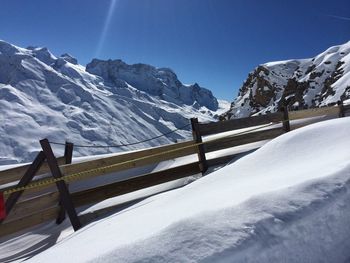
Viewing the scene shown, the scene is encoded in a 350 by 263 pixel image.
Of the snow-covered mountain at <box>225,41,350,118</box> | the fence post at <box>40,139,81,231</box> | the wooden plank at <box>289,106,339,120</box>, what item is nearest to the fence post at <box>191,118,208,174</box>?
the fence post at <box>40,139,81,231</box>

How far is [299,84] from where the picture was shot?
395 feet

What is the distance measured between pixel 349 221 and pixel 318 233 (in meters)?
0.48

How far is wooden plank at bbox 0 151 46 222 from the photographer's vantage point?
24.1 feet

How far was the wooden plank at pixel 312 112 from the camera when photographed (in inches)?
585

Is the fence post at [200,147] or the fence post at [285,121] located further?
the fence post at [285,121]

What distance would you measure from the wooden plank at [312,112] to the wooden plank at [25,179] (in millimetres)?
9525

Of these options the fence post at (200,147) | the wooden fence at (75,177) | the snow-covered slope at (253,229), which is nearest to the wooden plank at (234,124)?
the wooden fence at (75,177)

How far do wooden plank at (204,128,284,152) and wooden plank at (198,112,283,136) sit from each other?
264mm

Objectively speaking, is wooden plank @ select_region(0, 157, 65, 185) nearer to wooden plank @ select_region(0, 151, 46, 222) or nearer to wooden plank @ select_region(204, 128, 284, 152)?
wooden plank @ select_region(0, 151, 46, 222)

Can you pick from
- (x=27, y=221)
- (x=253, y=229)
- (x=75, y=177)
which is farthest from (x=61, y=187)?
(x=253, y=229)

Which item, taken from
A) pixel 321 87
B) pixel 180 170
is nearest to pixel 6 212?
pixel 180 170

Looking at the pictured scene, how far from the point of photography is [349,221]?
4.03 metres

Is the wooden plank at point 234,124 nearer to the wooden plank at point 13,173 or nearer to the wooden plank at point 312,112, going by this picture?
the wooden plank at point 312,112

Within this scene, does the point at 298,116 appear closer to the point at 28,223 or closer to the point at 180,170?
the point at 180,170
